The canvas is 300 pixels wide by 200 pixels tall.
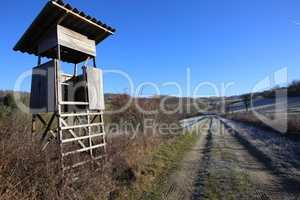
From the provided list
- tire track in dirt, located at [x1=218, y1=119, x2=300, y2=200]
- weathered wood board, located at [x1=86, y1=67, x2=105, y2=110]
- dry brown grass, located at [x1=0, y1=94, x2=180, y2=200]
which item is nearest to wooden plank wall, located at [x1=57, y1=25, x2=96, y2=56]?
weathered wood board, located at [x1=86, y1=67, x2=105, y2=110]

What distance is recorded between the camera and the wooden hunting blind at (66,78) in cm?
800

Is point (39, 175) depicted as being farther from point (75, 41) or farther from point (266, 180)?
point (266, 180)

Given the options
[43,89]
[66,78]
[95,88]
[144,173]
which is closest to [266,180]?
[144,173]

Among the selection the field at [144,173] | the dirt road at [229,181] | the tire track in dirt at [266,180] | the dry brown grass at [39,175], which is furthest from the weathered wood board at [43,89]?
the tire track in dirt at [266,180]

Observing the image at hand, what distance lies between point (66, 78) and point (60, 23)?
7.79ft

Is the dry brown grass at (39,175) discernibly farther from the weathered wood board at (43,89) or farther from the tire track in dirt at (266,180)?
the tire track in dirt at (266,180)

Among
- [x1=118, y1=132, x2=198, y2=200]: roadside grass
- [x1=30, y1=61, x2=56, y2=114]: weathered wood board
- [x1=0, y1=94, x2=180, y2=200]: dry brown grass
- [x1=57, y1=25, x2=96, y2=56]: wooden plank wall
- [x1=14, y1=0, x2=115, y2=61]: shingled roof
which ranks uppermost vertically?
[x1=14, y1=0, x2=115, y2=61]: shingled roof

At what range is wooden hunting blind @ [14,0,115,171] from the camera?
315 inches

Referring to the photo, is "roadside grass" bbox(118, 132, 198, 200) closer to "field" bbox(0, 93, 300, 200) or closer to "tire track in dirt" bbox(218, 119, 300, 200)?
"field" bbox(0, 93, 300, 200)

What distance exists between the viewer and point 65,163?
7312 mm

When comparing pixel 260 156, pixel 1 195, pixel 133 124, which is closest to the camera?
pixel 1 195

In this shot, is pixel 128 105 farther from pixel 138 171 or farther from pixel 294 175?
pixel 294 175

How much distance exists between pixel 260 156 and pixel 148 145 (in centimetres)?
531

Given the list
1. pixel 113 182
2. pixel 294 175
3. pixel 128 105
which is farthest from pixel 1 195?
pixel 128 105
